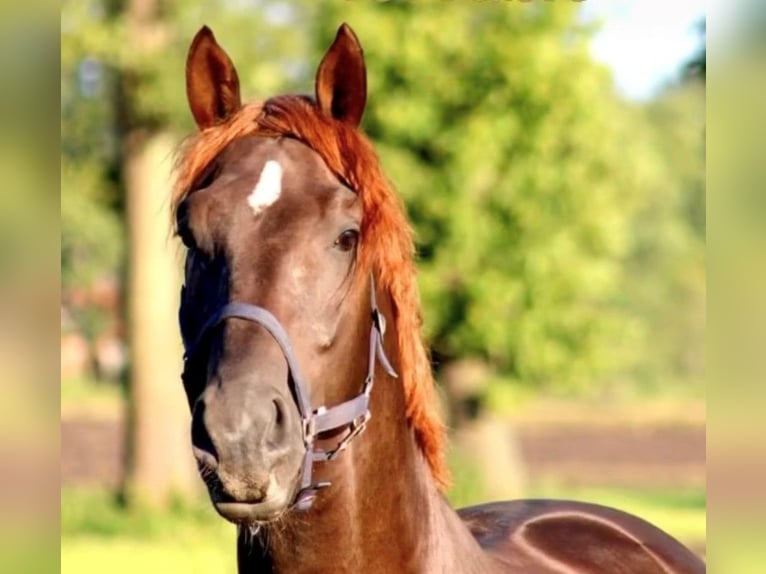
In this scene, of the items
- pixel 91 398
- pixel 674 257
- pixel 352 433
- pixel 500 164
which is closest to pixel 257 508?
pixel 352 433

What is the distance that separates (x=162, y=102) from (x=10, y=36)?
53.4 feet

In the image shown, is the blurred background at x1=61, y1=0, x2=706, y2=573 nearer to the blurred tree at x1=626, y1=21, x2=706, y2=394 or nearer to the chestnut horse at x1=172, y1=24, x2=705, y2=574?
the chestnut horse at x1=172, y1=24, x2=705, y2=574

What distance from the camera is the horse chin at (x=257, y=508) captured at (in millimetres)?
2686

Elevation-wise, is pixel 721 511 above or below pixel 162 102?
below

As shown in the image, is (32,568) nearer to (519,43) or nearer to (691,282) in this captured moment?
(519,43)

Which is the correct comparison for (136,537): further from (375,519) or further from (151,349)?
(375,519)

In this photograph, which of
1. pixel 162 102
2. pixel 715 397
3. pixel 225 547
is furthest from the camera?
pixel 162 102

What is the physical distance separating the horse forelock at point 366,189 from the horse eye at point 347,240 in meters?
0.03

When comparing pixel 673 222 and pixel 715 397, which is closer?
pixel 715 397


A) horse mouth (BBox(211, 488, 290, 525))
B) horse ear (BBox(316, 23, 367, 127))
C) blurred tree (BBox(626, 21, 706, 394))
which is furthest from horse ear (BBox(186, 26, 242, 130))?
blurred tree (BBox(626, 21, 706, 394))

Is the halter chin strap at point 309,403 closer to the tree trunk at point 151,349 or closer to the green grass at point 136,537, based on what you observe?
the green grass at point 136,537

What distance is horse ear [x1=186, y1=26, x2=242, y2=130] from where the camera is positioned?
326 cm

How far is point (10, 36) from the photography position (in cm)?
181

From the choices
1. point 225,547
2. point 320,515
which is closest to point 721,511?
point 320,515
